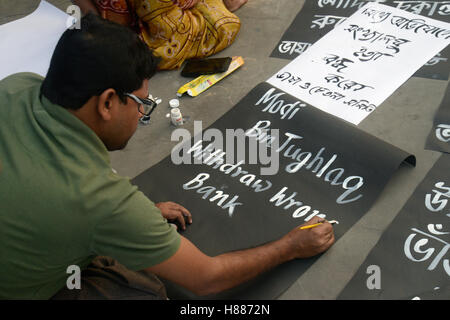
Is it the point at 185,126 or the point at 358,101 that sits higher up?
the point at 358,101

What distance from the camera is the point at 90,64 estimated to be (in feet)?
3.04

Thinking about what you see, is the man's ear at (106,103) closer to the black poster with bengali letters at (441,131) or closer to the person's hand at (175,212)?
the person's hand at (175,212)

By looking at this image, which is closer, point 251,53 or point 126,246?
point 126,246

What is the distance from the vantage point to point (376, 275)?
3.99 feet

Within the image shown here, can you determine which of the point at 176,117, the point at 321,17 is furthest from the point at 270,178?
the point at 321,17

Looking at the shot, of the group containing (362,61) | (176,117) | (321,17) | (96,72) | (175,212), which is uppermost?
(96,72)

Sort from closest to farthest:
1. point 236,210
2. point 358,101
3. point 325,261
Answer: point 325,261
point 236,210
point 358,101

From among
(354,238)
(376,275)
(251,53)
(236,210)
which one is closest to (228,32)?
(251,53)

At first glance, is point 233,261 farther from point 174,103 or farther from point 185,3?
point 185,3

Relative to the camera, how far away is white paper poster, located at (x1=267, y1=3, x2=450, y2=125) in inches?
68.5

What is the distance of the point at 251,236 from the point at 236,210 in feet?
0.40

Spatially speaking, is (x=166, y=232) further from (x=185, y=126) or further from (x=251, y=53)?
(x=251, y=53)

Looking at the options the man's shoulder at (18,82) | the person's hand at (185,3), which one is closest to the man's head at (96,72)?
the man's shoulder at (18,82)

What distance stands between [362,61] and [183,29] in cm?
87
